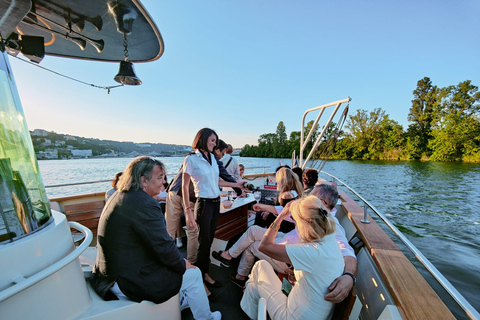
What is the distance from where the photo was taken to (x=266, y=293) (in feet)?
4.42

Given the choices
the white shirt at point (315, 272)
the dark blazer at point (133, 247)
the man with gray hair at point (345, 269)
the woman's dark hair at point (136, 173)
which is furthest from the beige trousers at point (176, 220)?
the man with gray hair at point (345, 269)

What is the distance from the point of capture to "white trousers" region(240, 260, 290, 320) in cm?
125

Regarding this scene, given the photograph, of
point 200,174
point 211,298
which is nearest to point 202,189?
point 200,174

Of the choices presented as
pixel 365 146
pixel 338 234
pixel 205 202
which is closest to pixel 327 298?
pixel 338 234

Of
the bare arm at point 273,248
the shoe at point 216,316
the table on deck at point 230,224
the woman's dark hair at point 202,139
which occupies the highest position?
the woman's dark hair at point 202,139

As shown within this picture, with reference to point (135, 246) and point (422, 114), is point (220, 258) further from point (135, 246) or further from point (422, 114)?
point (422, 114)

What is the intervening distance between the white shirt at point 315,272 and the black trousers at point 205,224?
0.93 m

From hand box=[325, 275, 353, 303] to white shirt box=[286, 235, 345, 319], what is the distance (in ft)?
0.09

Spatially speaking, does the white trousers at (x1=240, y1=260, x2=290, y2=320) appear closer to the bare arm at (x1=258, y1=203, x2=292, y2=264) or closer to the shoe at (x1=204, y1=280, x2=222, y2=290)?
the bare arm at (x1=258, y1=203, x2=292, y2=264)

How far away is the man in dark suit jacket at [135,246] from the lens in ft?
3.40

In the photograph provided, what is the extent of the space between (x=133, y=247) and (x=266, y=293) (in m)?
0.93

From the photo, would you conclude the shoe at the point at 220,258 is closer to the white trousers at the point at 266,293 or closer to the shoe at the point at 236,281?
the shoe at the point at 236,281

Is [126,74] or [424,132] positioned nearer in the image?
[126,74]

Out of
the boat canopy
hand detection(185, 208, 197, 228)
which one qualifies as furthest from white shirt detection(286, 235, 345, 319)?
the boat canopy
